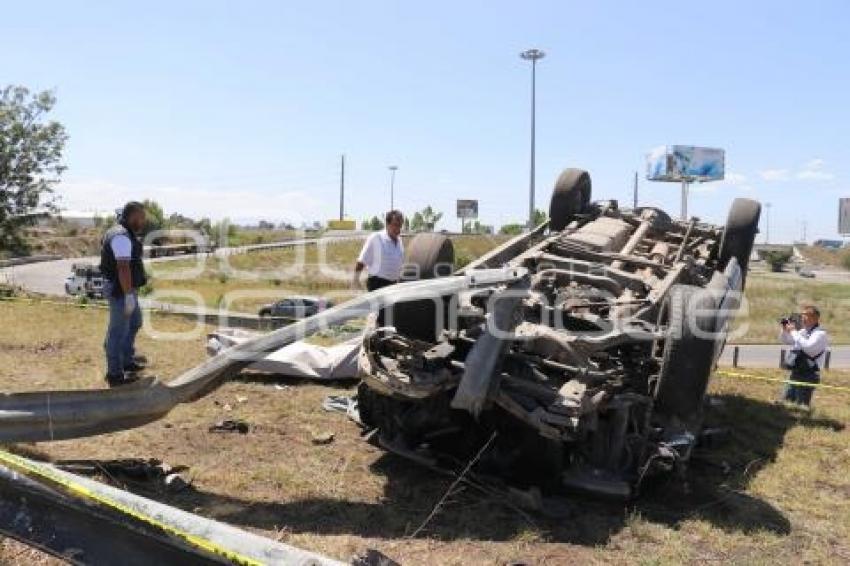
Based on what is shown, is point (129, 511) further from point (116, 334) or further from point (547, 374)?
point (116, 334)

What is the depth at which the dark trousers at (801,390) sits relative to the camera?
8461 millimetres

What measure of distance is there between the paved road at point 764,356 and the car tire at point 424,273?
1226 centimetres

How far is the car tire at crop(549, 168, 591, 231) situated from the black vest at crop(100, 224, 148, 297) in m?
3.88

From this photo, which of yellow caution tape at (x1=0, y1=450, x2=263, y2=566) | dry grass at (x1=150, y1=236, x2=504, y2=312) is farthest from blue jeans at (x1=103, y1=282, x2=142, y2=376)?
dry grass at (x1=150, y1=236, x2=504, y2=312)

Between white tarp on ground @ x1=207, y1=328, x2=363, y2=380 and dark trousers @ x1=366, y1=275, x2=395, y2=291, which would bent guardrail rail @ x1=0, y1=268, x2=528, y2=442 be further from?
white tarp on ground @ x1=207, y1=328, x2=363, y2=380

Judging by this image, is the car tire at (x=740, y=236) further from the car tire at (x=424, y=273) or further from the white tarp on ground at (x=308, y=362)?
the white tarp on ground at (x=308, y=362)

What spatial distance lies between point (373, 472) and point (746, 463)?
2.96 meters

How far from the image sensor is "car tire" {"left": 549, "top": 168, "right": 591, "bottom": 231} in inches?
315

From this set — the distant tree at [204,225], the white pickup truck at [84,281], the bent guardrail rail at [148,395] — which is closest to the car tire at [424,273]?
the bent guardrail rail at [148,395]

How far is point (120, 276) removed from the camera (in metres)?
6.40

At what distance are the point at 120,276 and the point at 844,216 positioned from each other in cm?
5013

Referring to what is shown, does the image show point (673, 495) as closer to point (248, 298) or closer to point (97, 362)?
point (97, 362)

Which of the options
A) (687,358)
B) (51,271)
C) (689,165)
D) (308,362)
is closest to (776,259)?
(689,165)

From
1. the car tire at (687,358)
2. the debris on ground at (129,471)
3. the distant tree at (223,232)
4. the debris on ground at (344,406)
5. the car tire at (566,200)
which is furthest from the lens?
the distant tree at (223,232)
